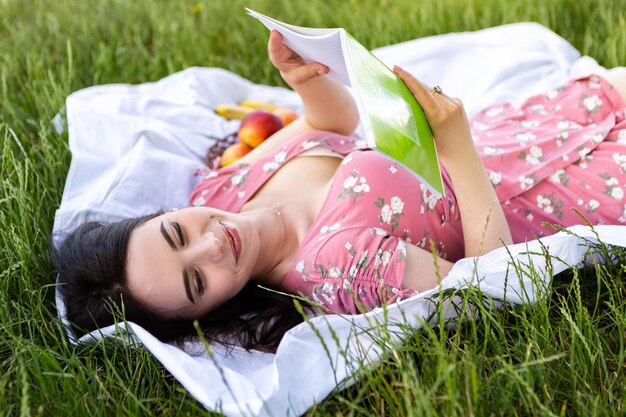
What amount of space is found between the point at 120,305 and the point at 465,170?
1.12m

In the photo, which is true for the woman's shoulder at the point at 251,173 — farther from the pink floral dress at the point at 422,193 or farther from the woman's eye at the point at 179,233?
the woman's eye at the point at 179,233

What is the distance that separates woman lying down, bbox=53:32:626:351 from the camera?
6.78ft

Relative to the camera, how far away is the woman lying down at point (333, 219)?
207 cm

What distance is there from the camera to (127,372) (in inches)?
79.4

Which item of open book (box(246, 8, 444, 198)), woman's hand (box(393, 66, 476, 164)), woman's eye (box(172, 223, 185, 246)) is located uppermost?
open book (box(246, 8, 444, 198))

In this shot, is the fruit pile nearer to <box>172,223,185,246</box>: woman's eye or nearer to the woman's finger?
the woman's finger

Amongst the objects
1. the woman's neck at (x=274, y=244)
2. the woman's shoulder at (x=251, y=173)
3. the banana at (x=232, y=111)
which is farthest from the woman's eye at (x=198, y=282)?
the banana at (x=232, y=111)

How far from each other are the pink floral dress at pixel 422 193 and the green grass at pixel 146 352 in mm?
271

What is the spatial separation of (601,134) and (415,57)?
117 centimetres

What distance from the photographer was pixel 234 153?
296 cm

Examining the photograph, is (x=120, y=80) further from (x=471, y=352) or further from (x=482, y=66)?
(x=471, y=352)

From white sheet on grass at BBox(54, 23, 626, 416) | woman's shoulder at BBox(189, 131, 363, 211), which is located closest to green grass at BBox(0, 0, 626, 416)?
white sheet on grass at BBox(54, 23, 626, 416)

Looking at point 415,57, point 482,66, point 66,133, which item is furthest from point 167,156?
point 482,66

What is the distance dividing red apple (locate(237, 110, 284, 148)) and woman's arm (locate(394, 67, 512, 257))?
3.53ft
